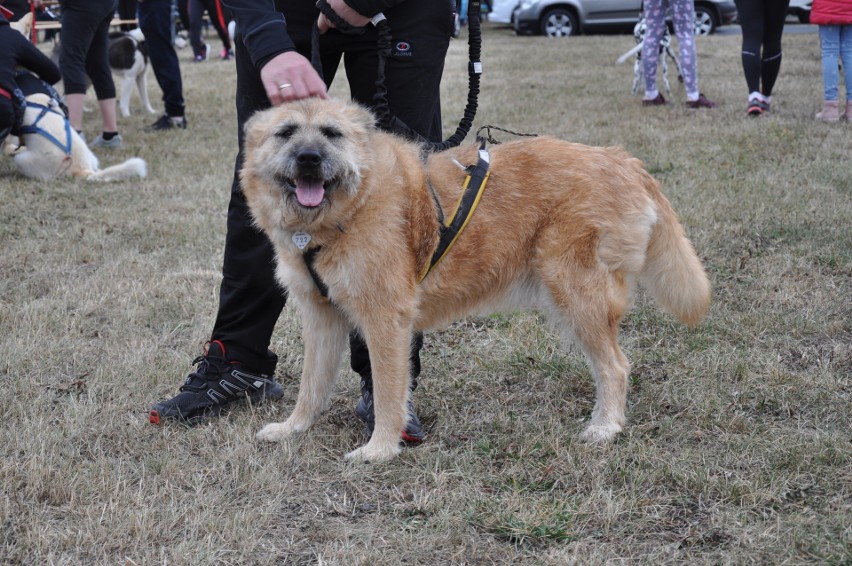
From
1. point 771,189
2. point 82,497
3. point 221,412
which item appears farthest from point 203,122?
point 82,497

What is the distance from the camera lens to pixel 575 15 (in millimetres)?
21438

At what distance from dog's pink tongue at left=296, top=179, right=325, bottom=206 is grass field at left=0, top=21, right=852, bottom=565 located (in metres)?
0.95

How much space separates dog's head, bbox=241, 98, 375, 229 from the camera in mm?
2857

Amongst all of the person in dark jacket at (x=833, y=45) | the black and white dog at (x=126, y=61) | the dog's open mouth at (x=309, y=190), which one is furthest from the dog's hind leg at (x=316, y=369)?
the black and white dog at (x=126, y=61)

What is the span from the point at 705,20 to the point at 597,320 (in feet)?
63.0

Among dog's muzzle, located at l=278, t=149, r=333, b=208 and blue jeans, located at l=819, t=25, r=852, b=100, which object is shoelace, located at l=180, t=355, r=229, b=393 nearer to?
dog's muzzle, located at l=278, t=149, r=333, b=208

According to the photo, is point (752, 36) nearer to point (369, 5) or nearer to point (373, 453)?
point (369, 5)

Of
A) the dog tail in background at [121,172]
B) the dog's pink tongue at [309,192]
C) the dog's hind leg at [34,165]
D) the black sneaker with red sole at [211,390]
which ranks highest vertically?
the dog's pink tongue at [309,192]

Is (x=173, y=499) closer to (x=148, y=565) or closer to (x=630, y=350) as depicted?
(x=148, y=565)

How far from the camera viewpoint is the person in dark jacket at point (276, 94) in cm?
289

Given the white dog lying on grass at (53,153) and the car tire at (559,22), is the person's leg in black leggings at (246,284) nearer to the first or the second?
the white dog lying on grass at (53,153)

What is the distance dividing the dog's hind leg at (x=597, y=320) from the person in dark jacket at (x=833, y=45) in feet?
20.5

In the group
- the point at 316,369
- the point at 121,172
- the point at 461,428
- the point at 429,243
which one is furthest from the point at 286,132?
the point at 121,172

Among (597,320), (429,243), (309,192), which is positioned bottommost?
(597,320)
